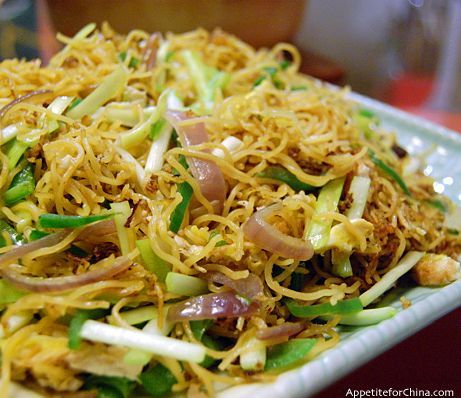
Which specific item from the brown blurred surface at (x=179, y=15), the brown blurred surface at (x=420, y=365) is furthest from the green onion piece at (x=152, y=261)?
the brown blurred surface at (x=179, y=15)

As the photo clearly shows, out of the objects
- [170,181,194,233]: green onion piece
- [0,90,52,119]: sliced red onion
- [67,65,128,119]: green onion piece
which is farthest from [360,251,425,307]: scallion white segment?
[0,90,52,119]: sliced red onion

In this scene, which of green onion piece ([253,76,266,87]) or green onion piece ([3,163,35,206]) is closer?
green onion piece ([3,163,35,206])

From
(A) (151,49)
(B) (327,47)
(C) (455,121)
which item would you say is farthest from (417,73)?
(A) (151,49)

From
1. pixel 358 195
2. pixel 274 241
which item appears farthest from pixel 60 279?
pixel 358 195

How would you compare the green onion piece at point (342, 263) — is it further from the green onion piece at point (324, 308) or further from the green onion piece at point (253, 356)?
the green onion piece at point (253, 356)

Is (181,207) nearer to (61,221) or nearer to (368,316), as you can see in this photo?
(61,221)

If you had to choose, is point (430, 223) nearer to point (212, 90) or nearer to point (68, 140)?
point (212, 90)

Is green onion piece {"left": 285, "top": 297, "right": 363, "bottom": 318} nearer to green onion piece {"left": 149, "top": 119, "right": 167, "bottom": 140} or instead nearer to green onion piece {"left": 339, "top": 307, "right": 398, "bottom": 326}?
green onion piece {"left": 339, "top": 307, "right": 398, "bottom": 326}
